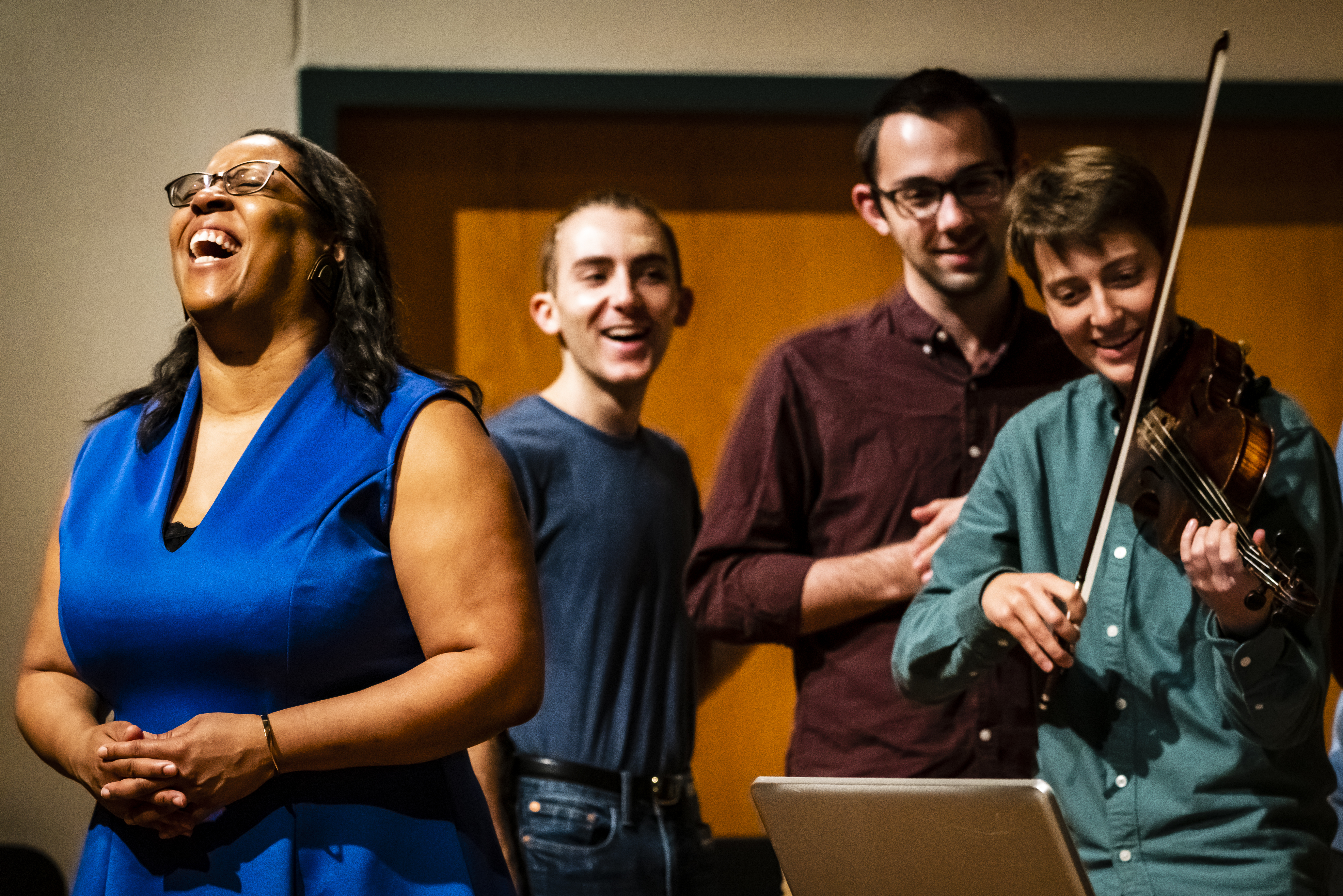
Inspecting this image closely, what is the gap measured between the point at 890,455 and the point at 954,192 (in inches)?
15.7

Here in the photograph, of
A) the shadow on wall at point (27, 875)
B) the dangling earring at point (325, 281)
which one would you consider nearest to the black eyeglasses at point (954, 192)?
the dangling earring at point (325, 281)

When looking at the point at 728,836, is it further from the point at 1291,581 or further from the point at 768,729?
the point at 1291,581

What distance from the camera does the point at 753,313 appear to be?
3.25 meters

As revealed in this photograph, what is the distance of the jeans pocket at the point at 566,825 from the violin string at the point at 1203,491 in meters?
1.01

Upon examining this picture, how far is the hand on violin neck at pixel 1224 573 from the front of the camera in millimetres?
1286

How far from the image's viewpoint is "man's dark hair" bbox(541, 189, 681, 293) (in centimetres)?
240

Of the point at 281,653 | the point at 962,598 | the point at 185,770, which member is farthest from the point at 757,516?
the point at 185,770

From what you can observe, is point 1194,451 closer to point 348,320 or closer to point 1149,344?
point 1149,344

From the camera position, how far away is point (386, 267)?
156 cm

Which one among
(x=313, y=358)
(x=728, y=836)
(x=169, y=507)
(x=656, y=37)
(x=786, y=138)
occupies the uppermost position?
(x=656, y=37)

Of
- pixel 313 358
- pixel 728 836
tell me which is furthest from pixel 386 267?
pixel 728 836

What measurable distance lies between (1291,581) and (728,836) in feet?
6.75

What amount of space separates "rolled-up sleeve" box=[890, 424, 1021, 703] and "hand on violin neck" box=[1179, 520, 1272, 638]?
246mm

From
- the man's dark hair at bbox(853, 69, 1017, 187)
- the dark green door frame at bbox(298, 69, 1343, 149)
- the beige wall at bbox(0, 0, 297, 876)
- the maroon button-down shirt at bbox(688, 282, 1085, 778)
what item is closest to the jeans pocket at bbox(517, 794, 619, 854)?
the maroon button-down shirt at bbox(688, 282, 1085, 778)
